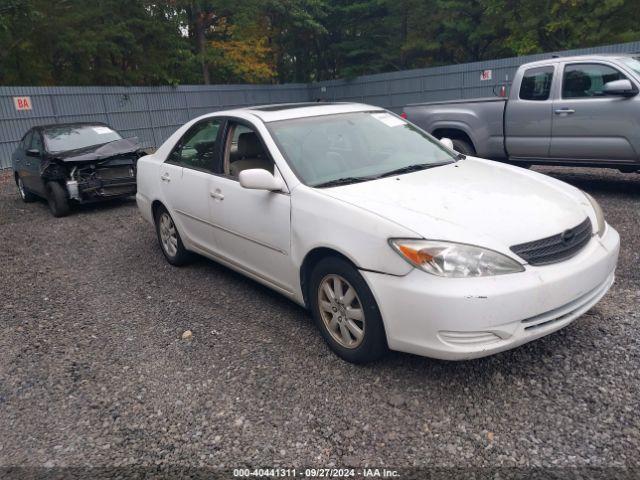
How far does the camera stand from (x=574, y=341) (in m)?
3.19

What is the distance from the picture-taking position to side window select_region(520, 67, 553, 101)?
7.27m

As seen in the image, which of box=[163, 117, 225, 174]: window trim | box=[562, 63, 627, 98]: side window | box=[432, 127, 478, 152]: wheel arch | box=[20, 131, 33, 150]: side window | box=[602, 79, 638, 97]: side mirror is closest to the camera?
box=[163, 117, 225, 174]: window trim

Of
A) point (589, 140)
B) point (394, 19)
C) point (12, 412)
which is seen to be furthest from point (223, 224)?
point (394, 19)

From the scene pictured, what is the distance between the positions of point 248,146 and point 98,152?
5.30m

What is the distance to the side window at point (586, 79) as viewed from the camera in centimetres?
665

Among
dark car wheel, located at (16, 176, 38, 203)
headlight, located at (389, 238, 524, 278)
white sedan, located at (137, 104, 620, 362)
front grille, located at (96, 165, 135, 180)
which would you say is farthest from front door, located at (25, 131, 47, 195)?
headlight, located at (389, 238, 524, 278)

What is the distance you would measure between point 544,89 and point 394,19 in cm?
2204

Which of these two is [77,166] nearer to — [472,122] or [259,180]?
[259,180]

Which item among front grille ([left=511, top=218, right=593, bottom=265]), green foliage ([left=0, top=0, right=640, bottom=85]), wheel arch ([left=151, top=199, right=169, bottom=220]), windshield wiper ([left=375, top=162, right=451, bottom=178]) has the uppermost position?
green foliage ([left=0, top=0, right=640, bottom=85])

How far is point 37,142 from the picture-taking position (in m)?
9.00

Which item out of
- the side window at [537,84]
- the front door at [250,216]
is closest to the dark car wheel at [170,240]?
the front door at [250,216]

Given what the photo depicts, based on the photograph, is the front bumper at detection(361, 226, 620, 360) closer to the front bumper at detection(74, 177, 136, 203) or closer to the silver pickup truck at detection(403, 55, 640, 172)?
the silver pickup truck at detection(403, 55, 640, 172)

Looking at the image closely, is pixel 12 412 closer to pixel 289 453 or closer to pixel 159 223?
pixel 289 453

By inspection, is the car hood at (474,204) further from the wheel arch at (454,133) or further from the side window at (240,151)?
the wheel arch at (454,133)
